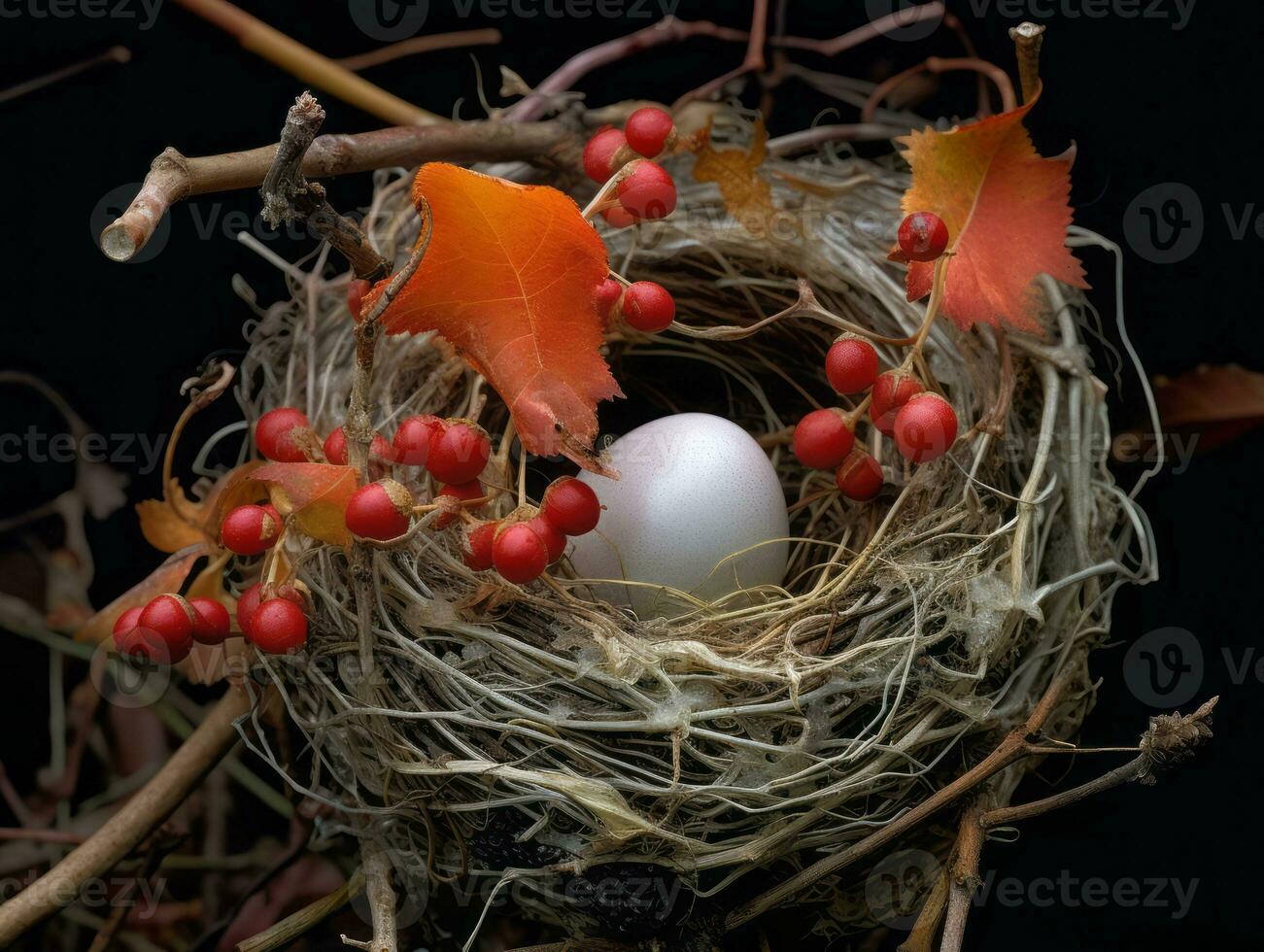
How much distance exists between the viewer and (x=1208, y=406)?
4.47ft

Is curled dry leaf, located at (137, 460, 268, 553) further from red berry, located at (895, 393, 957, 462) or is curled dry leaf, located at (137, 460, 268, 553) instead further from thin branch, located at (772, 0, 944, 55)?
thin branch, located at (772, 0, 944, 55)

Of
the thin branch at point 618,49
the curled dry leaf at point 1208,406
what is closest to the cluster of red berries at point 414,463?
the thin branch at point 618,49

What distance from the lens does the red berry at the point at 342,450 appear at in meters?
1.10

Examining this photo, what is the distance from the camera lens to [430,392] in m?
1.29

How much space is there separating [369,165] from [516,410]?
0.92 ft

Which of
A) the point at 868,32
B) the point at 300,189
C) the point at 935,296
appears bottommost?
the point at 935,296

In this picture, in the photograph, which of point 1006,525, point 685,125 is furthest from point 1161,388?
point 685,125

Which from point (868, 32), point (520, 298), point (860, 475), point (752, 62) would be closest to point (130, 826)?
point (520, 298)

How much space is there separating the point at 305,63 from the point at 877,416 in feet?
2.25

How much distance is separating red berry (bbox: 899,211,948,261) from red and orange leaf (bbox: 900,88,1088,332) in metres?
0.04

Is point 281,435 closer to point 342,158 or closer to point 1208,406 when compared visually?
point 342,158

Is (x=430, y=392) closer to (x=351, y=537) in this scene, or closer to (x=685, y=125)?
(x=351, y=537)

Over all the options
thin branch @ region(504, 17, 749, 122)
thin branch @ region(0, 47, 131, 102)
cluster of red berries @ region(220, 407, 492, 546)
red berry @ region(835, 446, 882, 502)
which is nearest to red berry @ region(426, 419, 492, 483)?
cluster of red berries @ region(220, 407, 492, 546)

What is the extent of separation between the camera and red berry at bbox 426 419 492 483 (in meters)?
1.04
